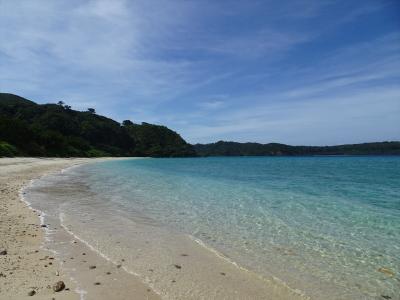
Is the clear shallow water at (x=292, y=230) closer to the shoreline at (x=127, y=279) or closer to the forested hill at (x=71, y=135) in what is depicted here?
the shoreline at (x=127, y=279)

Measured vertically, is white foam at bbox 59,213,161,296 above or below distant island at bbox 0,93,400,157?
below

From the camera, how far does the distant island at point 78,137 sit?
67.8m

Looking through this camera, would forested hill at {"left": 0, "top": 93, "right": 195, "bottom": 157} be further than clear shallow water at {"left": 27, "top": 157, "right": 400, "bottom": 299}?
Yes

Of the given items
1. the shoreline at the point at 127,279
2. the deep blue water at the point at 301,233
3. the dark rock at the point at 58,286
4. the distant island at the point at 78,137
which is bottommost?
the deep blue water at the point at 301,233

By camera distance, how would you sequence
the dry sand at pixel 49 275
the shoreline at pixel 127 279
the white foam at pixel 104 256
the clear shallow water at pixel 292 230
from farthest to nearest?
the clear shallow water at pixel 292 230
the white foam at pixel 104 256
the shoreline at pixel 127 279
the dry sand at pixel 49 275

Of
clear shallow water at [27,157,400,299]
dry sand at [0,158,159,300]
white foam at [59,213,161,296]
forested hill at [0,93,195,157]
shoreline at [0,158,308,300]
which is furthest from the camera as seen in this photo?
forested hill at [0,93,195,157]

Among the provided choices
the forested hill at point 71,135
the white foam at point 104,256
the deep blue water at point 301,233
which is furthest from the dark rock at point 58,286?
the forested hill at point 71,135

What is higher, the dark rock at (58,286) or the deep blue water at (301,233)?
the dark rock at (58,286)

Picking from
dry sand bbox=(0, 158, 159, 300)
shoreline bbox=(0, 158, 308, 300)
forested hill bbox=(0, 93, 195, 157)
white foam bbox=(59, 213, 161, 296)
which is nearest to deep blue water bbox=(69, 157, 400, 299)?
shoreline bbox=(0, 158, 308, 300)

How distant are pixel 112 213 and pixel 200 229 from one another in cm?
390

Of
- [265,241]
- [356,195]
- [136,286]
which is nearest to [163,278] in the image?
[136,286]

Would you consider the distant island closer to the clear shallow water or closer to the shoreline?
the clear shallow water

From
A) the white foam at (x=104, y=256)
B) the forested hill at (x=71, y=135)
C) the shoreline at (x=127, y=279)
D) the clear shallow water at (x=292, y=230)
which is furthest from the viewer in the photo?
the forested hill at (x=71, y=135)

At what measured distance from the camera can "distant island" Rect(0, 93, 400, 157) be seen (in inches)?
2670
